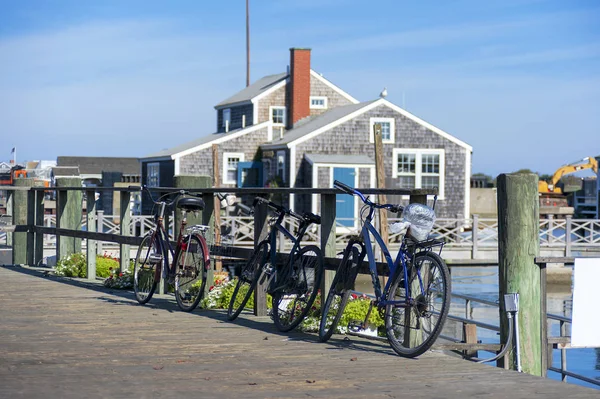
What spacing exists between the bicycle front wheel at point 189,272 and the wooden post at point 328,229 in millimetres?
1482

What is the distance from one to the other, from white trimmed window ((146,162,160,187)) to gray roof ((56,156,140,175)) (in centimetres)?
3586

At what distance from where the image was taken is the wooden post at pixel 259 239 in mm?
8836

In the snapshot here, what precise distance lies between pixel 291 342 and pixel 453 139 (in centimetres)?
3721

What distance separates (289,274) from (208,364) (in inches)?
73.6

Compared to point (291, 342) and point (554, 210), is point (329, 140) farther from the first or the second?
point (291, 342)

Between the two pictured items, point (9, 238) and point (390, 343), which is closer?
point (390, 343)

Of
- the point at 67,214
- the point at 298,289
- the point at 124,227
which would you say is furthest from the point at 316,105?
the point at 298,289

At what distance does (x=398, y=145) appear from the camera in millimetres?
43375

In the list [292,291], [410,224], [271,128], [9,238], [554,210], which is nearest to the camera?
[410,224]

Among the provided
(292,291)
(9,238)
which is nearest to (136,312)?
(292,291)

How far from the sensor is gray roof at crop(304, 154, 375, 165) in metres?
41.8

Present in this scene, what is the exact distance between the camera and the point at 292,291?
801 centimetres

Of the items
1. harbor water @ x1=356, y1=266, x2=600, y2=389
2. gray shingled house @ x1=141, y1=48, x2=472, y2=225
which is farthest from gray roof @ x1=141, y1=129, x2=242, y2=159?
harbor water @ x1=356, y1=266, x2=600, y2=389

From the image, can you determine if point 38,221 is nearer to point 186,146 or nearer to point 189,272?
point 189,272
